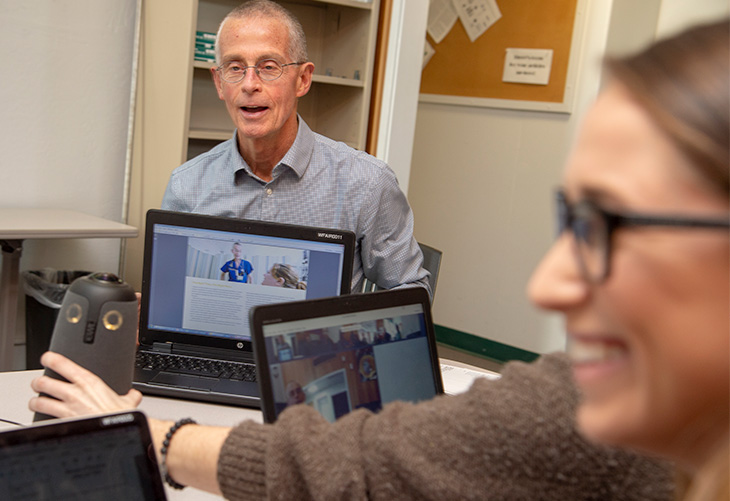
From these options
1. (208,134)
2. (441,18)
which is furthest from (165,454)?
(441,18)

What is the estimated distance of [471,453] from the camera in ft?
2.56

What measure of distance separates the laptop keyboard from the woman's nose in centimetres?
103

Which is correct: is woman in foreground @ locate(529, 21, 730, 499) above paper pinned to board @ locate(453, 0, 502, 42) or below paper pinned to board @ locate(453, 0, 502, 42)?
below

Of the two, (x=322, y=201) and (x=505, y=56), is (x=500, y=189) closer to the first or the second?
(x=505, y=56)

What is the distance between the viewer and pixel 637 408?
0.50 meters

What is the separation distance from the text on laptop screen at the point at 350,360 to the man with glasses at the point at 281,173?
0.85 m

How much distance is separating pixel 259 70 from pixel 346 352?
1.26 metres

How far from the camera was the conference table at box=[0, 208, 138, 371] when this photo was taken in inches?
98.8

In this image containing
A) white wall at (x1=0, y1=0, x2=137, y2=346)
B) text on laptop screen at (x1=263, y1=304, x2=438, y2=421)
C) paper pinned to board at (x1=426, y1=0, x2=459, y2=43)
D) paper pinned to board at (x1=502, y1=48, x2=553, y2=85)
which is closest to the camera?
text on laptop screen at (x1=263, y1=304, x2=438, y2=421)

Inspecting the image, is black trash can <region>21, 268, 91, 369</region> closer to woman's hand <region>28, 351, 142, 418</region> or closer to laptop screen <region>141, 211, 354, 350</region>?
laptop screen <region>141, 211, 354, 350</region>

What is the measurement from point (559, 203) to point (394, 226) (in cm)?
152

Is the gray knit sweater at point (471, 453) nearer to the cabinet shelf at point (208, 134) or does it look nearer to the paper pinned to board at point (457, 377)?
the paper pinned to board at point (457, 377)

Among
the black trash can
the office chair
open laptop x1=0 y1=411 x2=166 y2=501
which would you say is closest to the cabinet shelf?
the black trash can

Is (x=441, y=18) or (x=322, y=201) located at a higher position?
(x=441, y=18)
